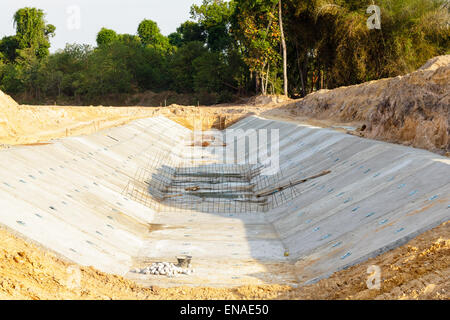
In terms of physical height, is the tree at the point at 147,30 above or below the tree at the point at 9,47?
above

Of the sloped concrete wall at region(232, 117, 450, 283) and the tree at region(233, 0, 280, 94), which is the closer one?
the sloped concrete wall at region(232, 117, 450, 283)

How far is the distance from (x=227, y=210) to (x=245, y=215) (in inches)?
32.5

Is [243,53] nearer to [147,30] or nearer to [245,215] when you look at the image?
[147,30]

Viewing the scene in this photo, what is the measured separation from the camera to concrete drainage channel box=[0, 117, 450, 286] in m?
9.10

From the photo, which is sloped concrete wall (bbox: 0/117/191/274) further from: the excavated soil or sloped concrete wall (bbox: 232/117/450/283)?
sloped concrete wall (bbox: 232/117/450/283)

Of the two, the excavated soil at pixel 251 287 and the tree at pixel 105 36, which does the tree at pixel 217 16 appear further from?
the excavated soil at pixel 251 287

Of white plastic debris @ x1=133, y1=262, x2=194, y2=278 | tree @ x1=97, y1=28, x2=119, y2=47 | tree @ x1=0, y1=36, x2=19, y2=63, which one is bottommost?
white plastic debris @ x1=133, y1=262, x2=194, y2=278

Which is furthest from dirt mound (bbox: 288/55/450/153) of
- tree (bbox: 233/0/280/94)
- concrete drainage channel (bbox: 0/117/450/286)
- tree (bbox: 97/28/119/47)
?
tree (bbox: 97/28/119/47)

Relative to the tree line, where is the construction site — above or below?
below

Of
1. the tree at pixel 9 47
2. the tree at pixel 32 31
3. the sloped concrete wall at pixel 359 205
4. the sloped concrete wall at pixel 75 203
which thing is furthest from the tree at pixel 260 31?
the tree at pixel 9 47

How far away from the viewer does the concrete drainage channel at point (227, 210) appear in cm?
910

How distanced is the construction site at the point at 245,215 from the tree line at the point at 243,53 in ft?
59.3

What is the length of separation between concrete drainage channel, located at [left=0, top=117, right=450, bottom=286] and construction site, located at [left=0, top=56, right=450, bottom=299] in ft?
0.15

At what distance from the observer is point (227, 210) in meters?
15.0
